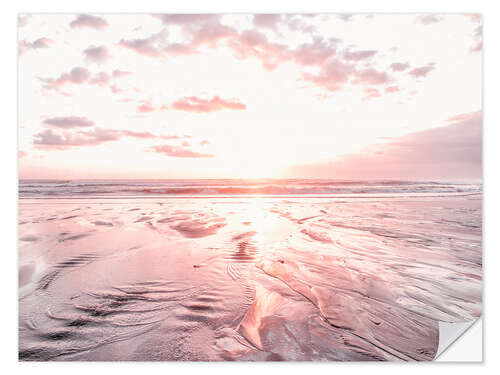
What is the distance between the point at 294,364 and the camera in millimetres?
1987

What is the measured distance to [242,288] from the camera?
7.53ft

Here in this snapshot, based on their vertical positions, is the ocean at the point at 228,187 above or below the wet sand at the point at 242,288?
above

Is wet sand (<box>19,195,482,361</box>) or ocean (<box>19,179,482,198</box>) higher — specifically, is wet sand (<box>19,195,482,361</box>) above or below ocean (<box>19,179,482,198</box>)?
below

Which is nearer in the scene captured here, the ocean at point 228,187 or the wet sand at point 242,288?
the wet sand at point 242,288

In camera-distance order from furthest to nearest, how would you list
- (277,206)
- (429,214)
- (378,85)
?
(277,206) → (429,214) → (378,85)

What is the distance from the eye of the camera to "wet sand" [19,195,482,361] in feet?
6.21

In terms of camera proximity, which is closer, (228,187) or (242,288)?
(242,288)

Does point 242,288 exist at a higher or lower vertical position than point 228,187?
lower

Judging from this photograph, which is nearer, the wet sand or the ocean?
the wet sand

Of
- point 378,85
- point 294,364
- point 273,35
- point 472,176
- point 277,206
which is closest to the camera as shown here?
point 294,364

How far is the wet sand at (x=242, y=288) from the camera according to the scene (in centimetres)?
189
